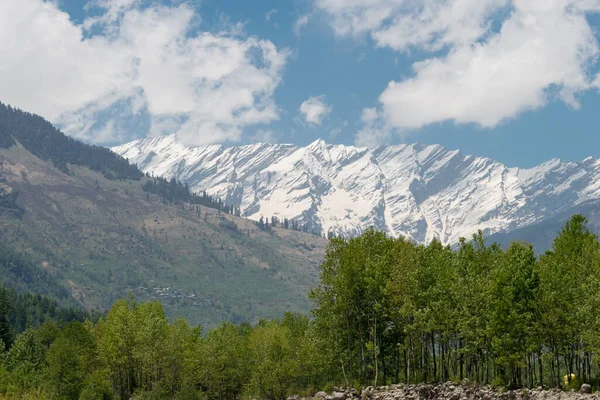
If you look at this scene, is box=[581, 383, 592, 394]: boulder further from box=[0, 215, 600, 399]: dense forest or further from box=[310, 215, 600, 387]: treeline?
box=[0, 215, 600, 399]: dense forest

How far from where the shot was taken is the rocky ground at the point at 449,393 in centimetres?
6912

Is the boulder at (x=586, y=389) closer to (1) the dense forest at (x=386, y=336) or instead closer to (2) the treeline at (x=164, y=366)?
(1) the dense forest at (x=386, y=336)

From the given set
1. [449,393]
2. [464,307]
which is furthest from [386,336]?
[464,307]

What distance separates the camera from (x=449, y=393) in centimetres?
7838

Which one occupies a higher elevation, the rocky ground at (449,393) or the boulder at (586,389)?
the boulder at (586,389)

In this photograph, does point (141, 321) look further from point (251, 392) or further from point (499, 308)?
point (499, 308)

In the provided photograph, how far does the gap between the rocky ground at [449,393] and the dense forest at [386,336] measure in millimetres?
2230

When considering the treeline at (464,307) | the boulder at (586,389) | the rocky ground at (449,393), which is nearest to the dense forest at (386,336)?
the treeline at (464,307)

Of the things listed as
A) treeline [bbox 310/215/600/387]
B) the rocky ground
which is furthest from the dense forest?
the rocky ground

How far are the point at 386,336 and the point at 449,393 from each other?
14815 mm

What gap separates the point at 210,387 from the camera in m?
113

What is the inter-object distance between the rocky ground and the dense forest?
2.23m

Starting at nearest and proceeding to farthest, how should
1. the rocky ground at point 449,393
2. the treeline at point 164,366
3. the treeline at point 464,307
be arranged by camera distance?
the rocky ground at point 449,393 → the treeline at point 464,307 → the treeline at point 164,366

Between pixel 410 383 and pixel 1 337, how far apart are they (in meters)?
111
